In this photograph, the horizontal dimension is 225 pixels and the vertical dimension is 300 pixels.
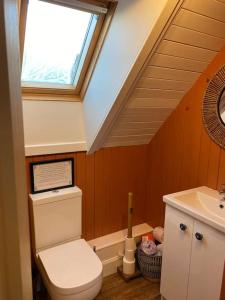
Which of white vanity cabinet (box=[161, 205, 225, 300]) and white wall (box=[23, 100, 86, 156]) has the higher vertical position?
white wall (box=[23, 100, 86, 156])

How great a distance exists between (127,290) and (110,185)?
893 millimetres

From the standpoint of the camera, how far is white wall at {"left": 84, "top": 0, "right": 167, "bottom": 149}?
1347 mm

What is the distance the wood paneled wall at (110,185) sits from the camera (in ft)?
6.96

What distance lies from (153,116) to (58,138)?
0.83 metres

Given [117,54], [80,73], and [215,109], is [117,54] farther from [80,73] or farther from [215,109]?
[215,109]

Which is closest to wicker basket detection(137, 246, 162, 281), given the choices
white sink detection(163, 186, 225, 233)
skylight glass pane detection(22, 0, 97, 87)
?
white sink detection(163, 186, 225, 233)

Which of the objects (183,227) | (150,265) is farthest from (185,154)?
(150,265)

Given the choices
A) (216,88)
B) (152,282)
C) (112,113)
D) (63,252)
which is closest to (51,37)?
(112,113)

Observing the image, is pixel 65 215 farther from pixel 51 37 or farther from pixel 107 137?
pixel 51 37

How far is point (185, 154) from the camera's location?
2.01m

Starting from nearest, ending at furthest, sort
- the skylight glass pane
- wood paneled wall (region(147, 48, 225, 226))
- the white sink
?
the white sink → the skylight glass pane → wood paneled wall (region(147, 48, 225, 226))

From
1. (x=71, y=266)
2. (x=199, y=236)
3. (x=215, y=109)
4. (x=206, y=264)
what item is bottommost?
(x=71, y=266)

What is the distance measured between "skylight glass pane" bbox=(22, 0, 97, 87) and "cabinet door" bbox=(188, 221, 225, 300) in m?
1.49

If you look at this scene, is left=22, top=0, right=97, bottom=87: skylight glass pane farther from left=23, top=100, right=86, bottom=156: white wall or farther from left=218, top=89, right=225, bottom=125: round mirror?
left=218, top=89, right=225, bottom=125: round mirror
